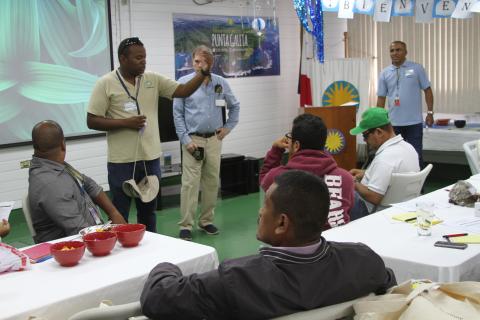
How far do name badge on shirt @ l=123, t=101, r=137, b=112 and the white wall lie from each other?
8.09ft

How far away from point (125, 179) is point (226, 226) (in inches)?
72.2

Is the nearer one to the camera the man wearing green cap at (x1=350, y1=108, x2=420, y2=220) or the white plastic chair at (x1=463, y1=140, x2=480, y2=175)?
the man wearing green cap at (x1=350, y1=108, x2=420, y2=220)

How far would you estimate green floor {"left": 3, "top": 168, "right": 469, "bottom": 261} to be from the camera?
5199mm

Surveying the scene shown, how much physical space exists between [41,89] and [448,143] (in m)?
4.62

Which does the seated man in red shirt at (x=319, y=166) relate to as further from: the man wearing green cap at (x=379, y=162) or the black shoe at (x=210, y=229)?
the black shoe at (x=210, y=229)

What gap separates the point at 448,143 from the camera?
731 cm

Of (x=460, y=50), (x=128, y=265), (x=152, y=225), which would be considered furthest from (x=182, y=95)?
(x=460, y=50)

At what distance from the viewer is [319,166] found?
125 inches

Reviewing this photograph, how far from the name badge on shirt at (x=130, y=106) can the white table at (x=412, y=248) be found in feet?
6.15

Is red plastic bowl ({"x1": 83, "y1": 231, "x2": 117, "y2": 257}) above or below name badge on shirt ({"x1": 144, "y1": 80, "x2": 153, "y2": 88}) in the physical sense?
below

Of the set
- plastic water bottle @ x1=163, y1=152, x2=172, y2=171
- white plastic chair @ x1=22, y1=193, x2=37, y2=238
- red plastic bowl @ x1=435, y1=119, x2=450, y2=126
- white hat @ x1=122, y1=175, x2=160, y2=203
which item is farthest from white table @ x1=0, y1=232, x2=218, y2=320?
red plastic bowl @ x1=435, y1=119, x2=450, y2=126

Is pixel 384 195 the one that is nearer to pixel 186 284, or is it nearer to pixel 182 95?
pixel 182 95

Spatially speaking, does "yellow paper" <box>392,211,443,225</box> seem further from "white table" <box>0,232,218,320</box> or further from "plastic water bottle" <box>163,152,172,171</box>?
"plastic water bottle" <box>163,152,172,171</box>

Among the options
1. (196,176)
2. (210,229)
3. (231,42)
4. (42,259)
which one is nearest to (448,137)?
(231,42)
